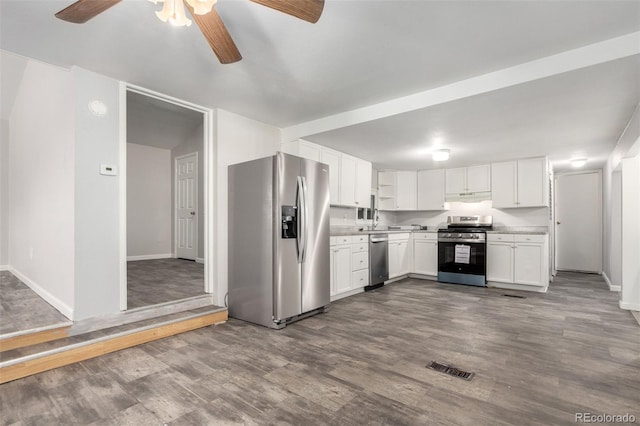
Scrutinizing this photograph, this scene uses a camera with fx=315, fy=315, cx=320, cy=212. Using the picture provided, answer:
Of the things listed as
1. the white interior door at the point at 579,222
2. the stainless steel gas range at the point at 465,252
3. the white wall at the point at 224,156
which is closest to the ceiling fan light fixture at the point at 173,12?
the white wall at the point at 224,156

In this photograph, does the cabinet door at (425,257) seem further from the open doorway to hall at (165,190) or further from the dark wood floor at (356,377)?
the open doorway to hall at (165,190)

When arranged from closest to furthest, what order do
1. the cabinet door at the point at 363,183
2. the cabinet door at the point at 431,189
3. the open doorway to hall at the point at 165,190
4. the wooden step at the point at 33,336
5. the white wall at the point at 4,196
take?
the wooden step at the point at 33,336, the white wall at the point at 4,196, the cabinet door at the point at 363,183, the open doorway to hall at the point at 165,190, the cabinet door at the point at 431,189

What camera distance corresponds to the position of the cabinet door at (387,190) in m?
6.82

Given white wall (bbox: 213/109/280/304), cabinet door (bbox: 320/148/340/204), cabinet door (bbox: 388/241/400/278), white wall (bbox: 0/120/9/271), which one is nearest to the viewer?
white wall (bbox: 213/109/280/304)

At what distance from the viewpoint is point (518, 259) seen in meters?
5.13

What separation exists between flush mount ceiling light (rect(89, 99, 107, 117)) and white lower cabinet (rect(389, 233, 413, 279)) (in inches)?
176

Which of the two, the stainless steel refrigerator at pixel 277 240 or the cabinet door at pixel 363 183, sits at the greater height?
the cabinet door at pixel 363 183

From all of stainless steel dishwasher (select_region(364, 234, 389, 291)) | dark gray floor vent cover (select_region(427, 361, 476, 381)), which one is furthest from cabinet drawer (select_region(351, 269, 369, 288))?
dark gray floor vent cover (select_region(427, 361, 476, 381))

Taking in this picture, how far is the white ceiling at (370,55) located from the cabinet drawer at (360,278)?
2154 mm

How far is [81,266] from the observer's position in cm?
267

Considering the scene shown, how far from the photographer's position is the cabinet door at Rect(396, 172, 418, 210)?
6734mm

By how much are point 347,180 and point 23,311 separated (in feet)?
13.9

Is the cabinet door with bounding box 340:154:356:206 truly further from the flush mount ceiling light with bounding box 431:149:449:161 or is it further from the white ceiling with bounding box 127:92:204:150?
the white ceiling with bounding box 127:92:204:150

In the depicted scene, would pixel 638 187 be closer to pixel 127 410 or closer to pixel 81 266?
pixel 127 410
